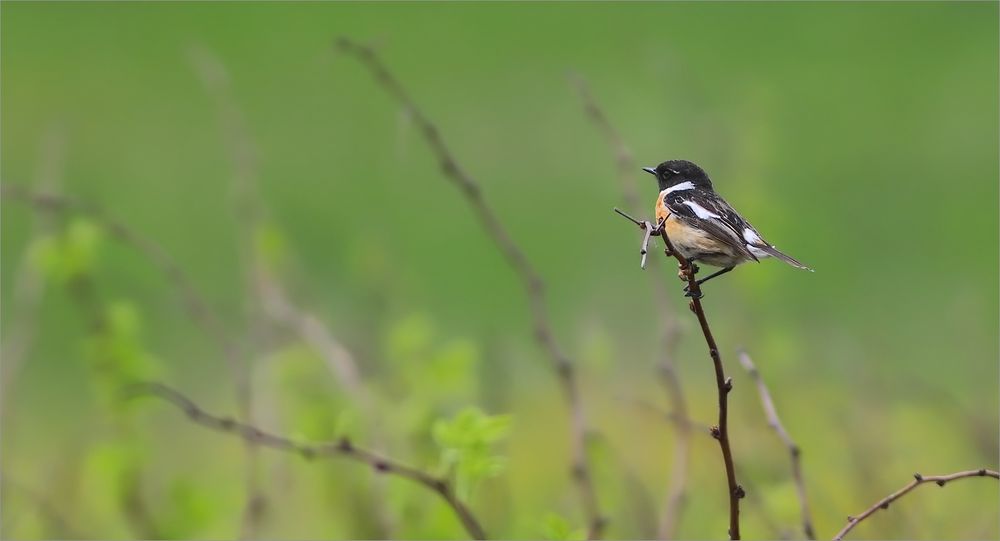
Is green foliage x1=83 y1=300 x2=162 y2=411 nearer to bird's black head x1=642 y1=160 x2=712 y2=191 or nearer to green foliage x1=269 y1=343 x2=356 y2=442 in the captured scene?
green foliage x1=269 y1=343 x2=356 y2=442

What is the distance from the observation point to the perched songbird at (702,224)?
2.43 metres

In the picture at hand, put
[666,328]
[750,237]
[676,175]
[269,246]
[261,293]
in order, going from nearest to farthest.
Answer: [676,175] < [750,237] < [666,328] < [261,293] < [269,246]

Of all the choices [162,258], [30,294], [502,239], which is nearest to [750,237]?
[502,239]

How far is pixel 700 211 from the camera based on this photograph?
2746 millimetres

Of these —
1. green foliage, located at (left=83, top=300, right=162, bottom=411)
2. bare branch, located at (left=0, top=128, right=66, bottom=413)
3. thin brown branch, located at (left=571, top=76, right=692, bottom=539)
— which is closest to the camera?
thin brown branch, located at (left=571, top=76, right=692, bottom=539)

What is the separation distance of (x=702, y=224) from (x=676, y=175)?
23cm

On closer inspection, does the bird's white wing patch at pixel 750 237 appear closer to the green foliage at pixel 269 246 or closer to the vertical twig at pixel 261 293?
the vertical twig at pixel 261 293

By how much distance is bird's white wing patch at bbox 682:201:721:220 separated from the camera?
2684 millimetres

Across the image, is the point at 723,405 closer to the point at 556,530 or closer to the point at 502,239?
the point at 556,530

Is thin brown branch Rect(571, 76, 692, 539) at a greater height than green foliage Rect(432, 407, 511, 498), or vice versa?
thin brown branch Rect(571, 76, 692, 539)

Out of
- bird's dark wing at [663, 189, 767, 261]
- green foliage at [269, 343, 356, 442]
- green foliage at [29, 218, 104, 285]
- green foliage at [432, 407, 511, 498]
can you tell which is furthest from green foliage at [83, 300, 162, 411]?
bird's dark wing at [663, 189, 767, 261]

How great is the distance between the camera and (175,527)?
4055mm

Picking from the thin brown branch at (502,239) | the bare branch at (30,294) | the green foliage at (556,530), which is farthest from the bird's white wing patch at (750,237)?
the bare branch at (30,294)

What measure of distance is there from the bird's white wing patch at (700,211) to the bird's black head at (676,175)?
0.18 meters
